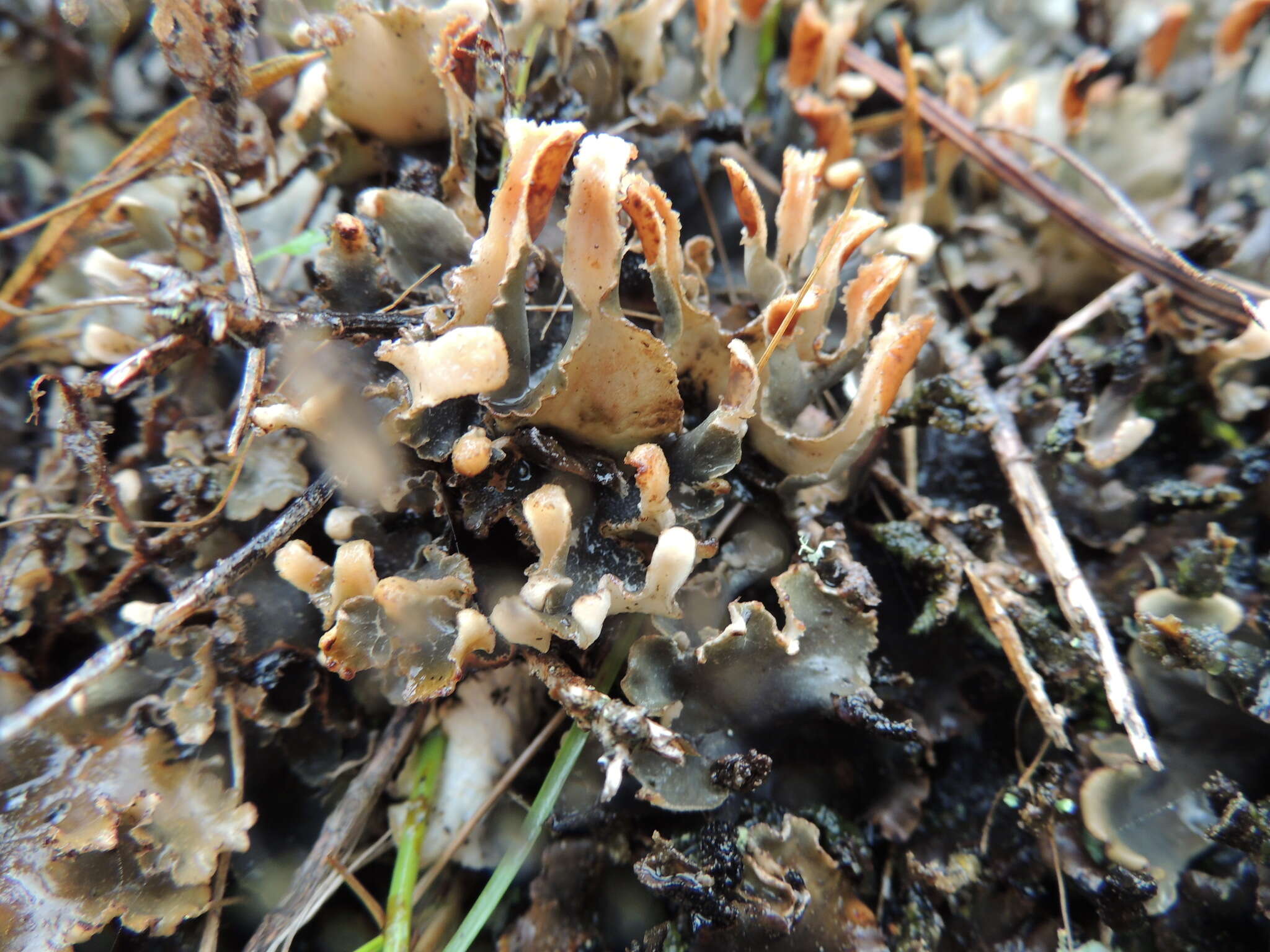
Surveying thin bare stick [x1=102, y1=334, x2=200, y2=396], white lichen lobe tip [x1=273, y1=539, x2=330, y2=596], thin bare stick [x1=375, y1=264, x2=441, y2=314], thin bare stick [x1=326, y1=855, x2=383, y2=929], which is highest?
thin bare stick [x1=375, y1=264, x2=441, y2=314]

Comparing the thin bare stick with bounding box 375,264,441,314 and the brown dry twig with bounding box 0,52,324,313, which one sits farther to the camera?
the brown dry twig with bounding box 0,52,324,313

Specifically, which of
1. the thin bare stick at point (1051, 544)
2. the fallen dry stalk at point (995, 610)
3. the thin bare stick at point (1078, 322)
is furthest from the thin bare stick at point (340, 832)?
the thin bare stick at point (1078, 322)

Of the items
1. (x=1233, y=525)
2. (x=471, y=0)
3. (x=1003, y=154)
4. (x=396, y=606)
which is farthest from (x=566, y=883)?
(x=1003, y=154)

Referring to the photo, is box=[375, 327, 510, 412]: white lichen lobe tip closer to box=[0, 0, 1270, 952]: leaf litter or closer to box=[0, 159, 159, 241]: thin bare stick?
box=[0, 0, 1270, 952]: leaf litter

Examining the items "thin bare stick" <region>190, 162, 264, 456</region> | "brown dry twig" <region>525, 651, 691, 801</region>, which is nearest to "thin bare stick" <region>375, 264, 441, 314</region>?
"thin bare stick" <region>190, 162, 264, 456</region>

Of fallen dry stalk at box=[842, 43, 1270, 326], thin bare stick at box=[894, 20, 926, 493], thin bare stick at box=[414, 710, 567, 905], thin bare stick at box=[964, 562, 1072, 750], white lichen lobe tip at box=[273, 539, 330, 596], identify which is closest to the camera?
white lichen lobe tip at box=[273, 539, 330, 596]

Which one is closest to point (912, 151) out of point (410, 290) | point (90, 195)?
point (410, 290)
